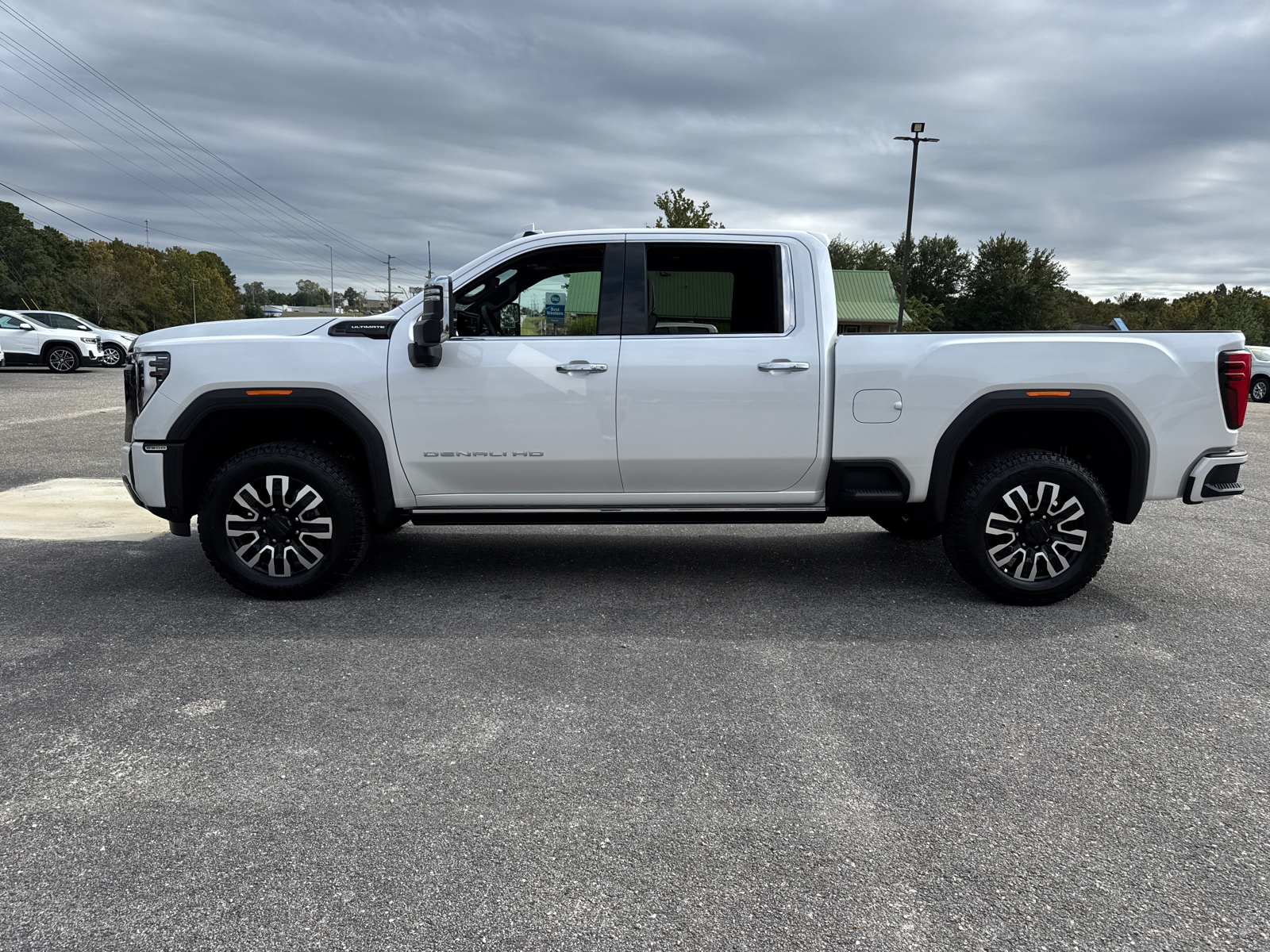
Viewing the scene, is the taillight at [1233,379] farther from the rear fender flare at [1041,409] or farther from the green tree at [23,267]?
the green tree at [23,267]

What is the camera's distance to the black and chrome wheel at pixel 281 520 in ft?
16.5

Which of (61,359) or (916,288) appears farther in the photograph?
(916,288)

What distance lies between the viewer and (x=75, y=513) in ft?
24.8

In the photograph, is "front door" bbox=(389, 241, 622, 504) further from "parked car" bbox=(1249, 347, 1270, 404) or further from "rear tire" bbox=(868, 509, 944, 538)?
"parked car" bbox=(1249, 347, 1270, 404)

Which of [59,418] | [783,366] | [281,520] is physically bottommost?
[59,418]

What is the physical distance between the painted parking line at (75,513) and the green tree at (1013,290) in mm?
63730

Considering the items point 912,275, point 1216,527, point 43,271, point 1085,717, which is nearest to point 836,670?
point 1085,717

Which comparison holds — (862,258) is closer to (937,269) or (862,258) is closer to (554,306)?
(937,269)

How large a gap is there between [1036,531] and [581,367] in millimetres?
2601

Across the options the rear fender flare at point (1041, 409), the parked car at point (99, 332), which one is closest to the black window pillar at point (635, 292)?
the rear fender flare at point (1041, 409)

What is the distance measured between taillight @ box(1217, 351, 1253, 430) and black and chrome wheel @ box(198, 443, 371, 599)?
15.3 feet

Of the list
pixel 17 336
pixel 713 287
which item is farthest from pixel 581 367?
pixel 17 336

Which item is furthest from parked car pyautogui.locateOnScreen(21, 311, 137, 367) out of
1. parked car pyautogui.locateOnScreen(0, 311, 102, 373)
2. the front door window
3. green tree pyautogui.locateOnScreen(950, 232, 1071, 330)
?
green tree pyautogui.locateOnScreen(950, 232, 1071, 330)

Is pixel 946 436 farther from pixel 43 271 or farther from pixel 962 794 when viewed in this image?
pixel 43 271
